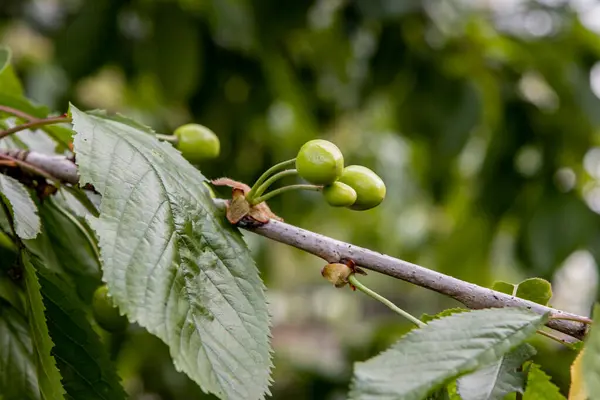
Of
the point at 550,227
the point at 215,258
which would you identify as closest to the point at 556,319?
the point at 215,258

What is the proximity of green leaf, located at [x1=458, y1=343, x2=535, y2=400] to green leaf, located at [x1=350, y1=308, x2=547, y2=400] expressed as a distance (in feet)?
0.20

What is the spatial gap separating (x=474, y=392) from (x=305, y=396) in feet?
6.85

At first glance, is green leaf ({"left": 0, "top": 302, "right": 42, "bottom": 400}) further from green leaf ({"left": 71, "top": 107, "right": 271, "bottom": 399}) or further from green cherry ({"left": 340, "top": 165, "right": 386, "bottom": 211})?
green cherry ({"left": 340, "top": 165, "right": 386, "bottom": 211})

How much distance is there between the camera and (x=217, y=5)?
206 centimetres

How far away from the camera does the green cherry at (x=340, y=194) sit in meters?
0.74

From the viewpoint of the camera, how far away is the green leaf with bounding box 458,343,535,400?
2.13 ft

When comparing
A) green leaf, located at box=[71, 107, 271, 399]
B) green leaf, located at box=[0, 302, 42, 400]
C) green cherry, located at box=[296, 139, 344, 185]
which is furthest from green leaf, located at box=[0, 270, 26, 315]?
green cherry, located at box=[296, 139, 344, 185]

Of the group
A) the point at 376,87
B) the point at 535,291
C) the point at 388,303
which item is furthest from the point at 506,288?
the point at 376,87

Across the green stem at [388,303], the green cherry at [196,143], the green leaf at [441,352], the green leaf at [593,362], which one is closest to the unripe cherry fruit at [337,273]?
the green stem at [388,303]

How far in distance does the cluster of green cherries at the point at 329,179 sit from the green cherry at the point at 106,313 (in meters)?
0.26

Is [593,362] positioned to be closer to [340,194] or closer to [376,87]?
[340,194]

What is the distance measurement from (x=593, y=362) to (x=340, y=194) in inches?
11.3

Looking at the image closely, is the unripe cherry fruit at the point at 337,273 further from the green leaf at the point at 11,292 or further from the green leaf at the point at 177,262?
the green leaf at the point at 11,292

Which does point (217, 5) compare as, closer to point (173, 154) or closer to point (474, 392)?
point (173, 154)
